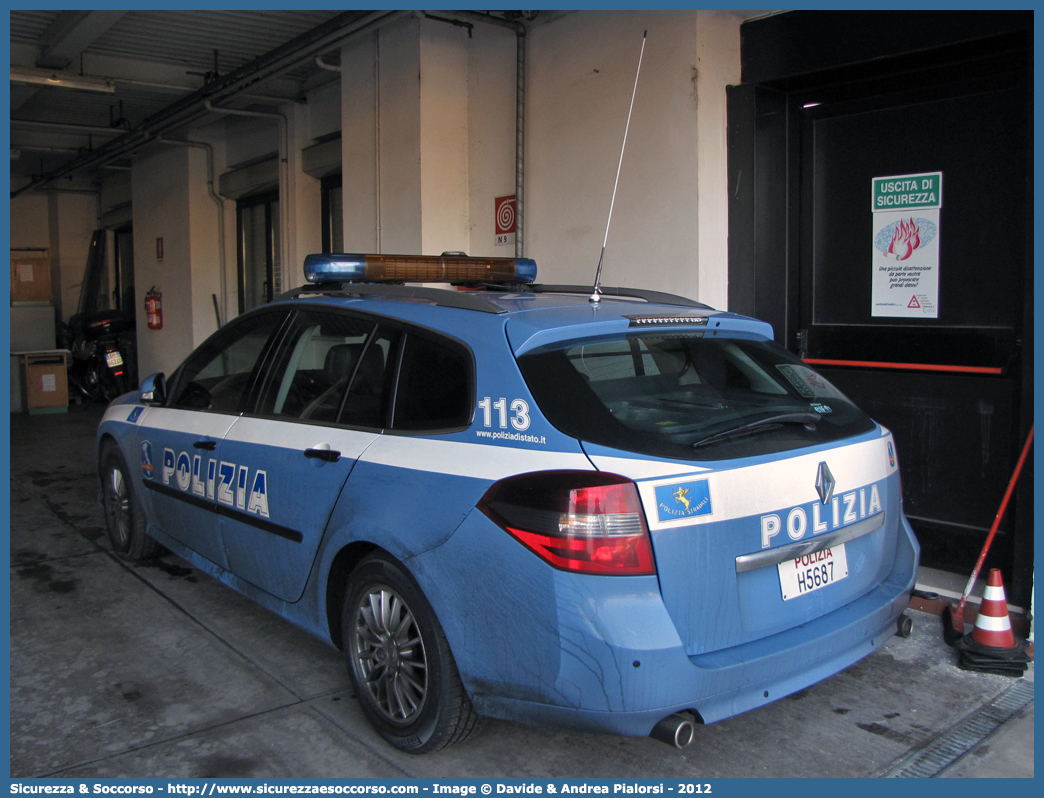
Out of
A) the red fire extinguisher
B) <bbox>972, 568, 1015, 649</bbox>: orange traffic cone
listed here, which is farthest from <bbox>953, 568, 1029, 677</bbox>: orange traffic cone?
the red fire extinguisher

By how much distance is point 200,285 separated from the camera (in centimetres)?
1173

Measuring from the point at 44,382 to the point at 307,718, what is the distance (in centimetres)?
1061

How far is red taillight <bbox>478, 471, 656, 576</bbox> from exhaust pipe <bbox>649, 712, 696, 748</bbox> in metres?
0.39

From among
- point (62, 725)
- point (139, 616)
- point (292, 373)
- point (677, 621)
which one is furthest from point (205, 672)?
point (677, 621)

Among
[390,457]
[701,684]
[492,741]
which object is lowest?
[492,741]

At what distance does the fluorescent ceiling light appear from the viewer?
7870mm

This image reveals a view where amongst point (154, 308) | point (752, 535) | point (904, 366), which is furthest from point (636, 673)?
point (154, 308)

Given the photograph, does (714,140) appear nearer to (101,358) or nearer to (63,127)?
(63,127)

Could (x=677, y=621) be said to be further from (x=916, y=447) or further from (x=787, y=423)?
(x=916, y=447)

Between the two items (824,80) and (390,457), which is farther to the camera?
(824,80)

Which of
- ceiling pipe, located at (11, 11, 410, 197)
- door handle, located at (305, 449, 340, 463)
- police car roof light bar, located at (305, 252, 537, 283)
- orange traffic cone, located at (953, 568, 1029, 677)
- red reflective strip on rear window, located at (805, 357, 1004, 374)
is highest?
ceiling pipe, located at (11, 11, 410, 197)

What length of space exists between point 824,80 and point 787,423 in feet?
10.0

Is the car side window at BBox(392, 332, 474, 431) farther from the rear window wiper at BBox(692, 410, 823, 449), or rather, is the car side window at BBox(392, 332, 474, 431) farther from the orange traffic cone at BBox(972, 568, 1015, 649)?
the orange traffic cone at BBox(972, 568, 1015, 649)

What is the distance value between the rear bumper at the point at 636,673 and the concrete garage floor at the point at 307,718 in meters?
0.27
